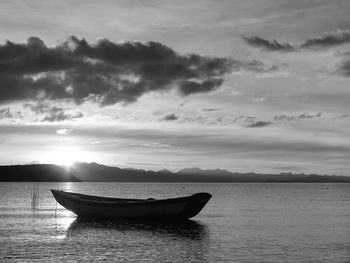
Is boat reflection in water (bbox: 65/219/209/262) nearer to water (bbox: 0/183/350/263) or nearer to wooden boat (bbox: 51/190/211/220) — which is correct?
water (bbox: 0/183/350/263)

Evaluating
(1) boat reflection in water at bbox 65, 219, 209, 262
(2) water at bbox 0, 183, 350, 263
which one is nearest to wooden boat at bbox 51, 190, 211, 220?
(1) boat reflection in water at bbox 65, 219, 209, 262

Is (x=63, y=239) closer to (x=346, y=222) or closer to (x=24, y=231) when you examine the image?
(x=24, y=231)

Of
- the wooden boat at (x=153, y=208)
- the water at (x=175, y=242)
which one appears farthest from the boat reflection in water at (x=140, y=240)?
the wooden boat at (x=153, y=208)

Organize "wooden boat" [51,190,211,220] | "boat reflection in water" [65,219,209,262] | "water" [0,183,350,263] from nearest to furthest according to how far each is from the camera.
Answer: "water" [0,183,350,263] < "boat reflection in water" [65,219,209,262] < "wooden boat" [51,190,211,220]

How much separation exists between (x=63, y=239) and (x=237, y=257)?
18.2m

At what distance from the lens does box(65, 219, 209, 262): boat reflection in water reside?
36875 millimetres

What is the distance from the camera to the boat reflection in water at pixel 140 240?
121 ft

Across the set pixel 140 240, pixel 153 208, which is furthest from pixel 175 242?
pixel 153 208

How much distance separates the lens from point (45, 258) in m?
34.9

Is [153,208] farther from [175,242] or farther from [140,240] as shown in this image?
[175,242]

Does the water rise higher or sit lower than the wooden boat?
lower

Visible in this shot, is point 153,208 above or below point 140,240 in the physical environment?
above

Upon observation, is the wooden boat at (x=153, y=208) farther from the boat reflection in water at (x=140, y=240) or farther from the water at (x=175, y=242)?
the water at (x=175, y=242)

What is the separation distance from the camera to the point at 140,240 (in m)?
45.9
